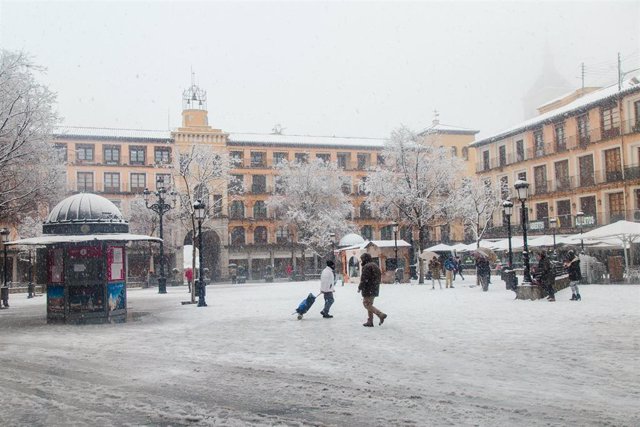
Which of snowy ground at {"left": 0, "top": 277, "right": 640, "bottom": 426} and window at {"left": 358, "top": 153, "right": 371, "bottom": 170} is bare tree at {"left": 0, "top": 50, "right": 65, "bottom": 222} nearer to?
snowy ground at {"left": 0, "top": 277, "right": 640, "bottom": 426}

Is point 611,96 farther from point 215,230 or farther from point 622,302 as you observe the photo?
point 215,230

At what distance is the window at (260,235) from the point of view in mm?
59719

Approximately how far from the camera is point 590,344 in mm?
9500

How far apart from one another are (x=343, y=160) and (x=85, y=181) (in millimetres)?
26346

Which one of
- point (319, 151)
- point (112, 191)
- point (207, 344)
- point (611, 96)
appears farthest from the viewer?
point (319, 151)

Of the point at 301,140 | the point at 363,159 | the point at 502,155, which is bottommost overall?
the point at 502,155

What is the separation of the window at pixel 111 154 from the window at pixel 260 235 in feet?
49.1

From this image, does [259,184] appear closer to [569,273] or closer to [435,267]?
[435,267]

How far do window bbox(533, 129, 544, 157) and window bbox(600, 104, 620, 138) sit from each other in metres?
6.31

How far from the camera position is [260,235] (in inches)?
2360

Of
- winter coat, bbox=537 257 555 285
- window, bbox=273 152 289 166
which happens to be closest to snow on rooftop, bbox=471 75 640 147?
window, bbox=273 152 289 166

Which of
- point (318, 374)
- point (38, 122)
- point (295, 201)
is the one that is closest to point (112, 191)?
point (295, 201)

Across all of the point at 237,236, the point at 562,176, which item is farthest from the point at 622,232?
the point at 237,236

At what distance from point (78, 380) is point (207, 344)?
3190 millimetres
